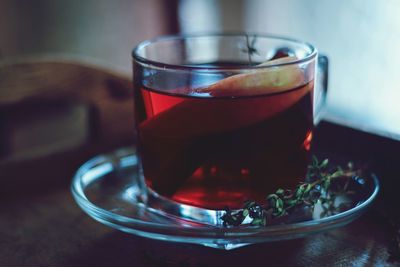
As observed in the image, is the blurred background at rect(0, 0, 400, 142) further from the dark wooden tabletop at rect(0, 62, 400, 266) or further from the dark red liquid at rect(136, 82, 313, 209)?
the dark red liquid at rect(136, 82, 313, 209)

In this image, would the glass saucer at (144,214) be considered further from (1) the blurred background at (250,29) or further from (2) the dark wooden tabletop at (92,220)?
(1) the blurred background at (250,29)

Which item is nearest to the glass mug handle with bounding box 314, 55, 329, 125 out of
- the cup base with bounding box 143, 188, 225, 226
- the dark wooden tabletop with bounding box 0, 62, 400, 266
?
the dark wooden tabletop with bounding box 0, 62, 400, 266

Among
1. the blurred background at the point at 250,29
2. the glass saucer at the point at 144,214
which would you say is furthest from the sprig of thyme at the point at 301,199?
the blurred background at the point at 250,29

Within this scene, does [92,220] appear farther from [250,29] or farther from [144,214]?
[250,29]

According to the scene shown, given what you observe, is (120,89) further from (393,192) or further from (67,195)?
(393,192)

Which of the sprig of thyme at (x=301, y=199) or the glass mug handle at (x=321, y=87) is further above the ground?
the glass mug handle at (x=321, y=87)

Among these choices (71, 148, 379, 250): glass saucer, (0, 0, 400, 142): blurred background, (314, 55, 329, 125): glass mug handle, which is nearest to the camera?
(71, 148, 379, 250): glass saucer

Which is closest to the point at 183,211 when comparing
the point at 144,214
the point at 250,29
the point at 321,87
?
the point at 144,214
